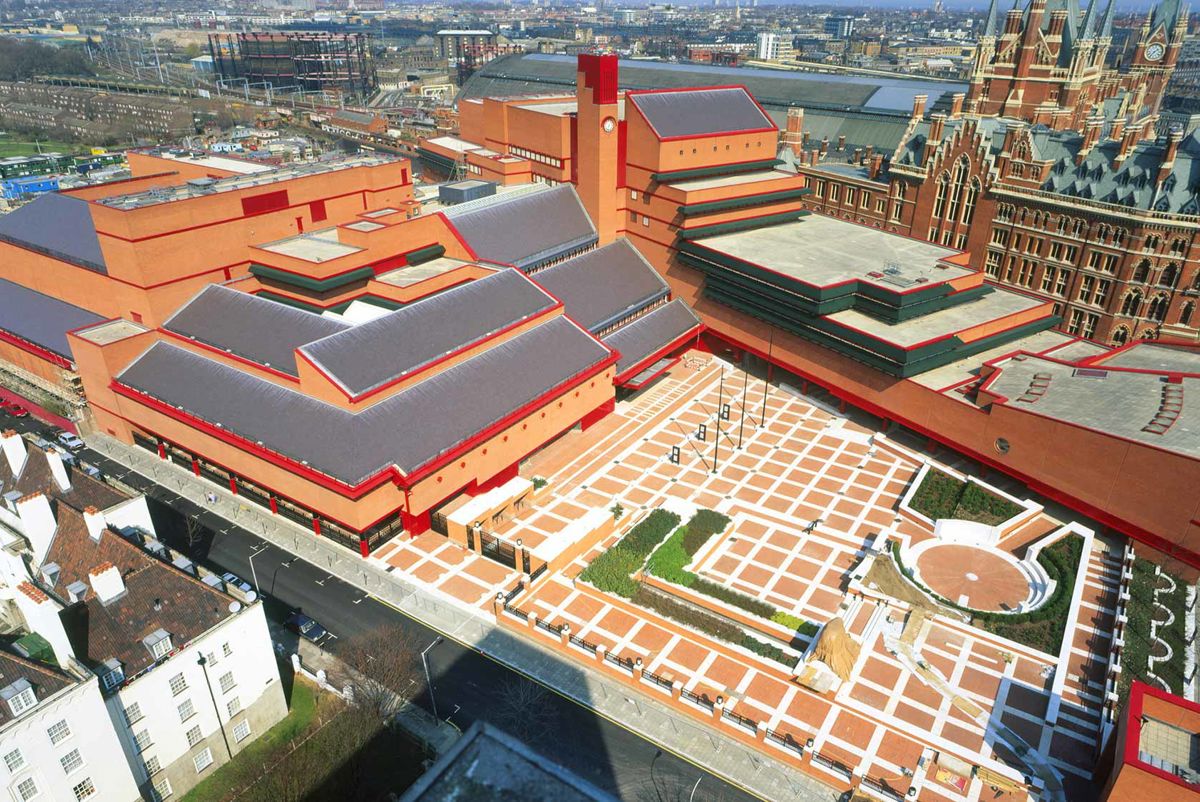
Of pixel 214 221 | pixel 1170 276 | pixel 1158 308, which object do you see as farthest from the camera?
pixel 1158 308

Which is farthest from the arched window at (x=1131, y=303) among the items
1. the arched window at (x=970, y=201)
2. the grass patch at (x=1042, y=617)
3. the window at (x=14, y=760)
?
the window at (x=14, y=760)

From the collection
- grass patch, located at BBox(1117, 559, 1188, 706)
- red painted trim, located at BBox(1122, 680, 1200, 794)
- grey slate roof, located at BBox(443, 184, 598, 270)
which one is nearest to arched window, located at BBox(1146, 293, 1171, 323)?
grass patch, located at BBox(1117, 559, 1188, 706)

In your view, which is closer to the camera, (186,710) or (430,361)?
(186,710)

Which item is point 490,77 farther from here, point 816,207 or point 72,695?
point 72,695

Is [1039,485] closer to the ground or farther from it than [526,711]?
farther from it

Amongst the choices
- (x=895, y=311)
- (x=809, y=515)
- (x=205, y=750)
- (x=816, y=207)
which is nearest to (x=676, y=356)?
(x=895, y=311)

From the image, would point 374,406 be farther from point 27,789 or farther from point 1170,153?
point 1170,153

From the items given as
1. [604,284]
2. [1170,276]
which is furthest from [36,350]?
[1170,276]
